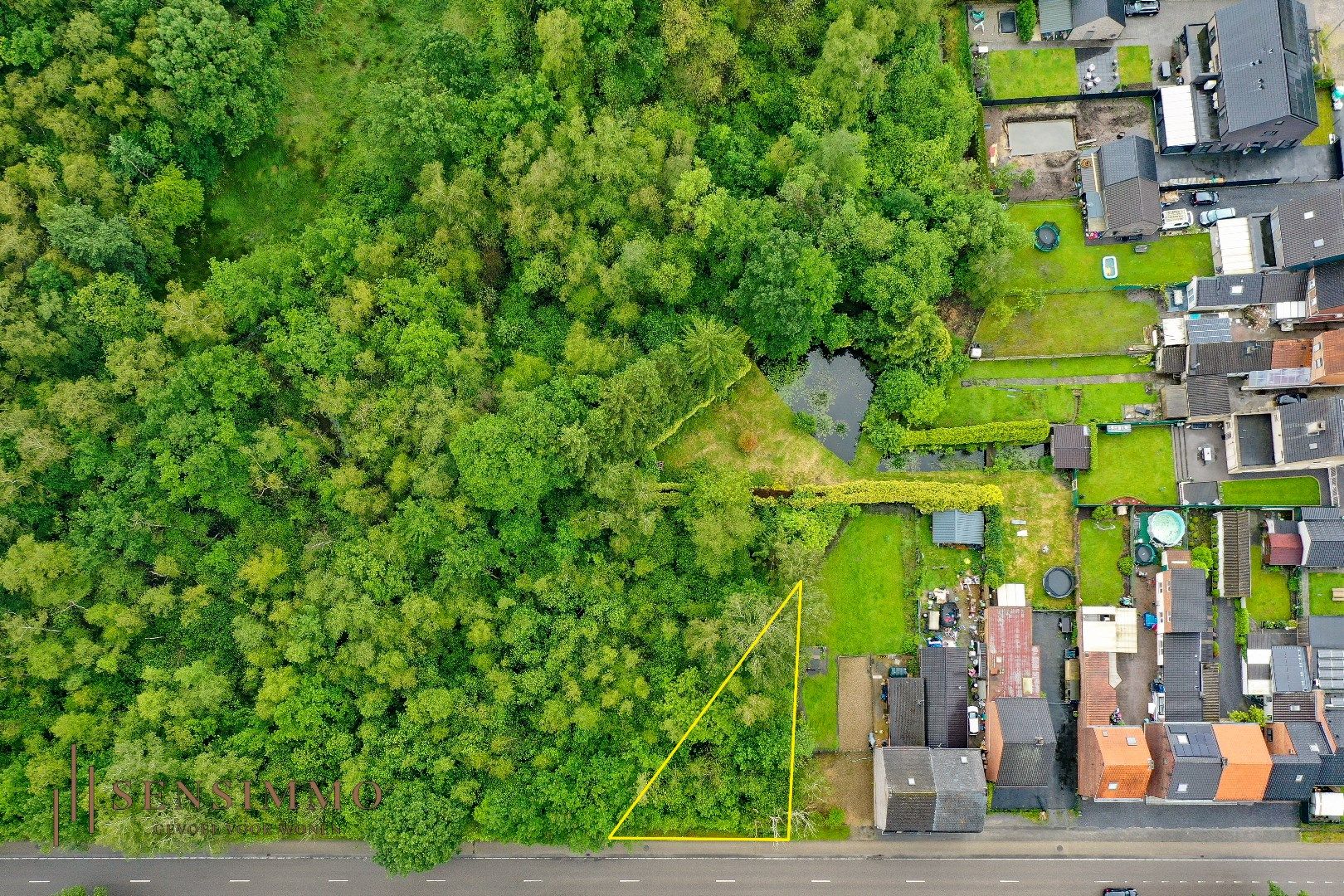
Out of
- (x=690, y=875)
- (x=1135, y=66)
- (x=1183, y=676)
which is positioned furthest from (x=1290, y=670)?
(x=1135, y=66)

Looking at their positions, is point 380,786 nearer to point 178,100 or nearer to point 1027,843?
point 1027,843

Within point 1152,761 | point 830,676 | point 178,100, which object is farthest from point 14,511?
point 1152,761

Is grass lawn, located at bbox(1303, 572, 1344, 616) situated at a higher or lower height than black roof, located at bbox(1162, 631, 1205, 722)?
higher

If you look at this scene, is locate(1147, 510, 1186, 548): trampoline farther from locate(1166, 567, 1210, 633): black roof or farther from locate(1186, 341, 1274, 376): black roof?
locate(1186, 341, 1274, 376): black roof

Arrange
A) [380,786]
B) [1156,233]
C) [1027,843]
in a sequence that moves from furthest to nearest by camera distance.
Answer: [1156,233] < [1027,843] < [380,786]

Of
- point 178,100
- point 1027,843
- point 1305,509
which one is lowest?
point 1027,843

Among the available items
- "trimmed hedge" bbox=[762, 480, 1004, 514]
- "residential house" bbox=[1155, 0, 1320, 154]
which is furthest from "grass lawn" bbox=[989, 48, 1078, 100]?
"trimmed hedge" bbox=[762, 480, 1004, 514]

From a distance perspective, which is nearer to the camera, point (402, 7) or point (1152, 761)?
point (1152, 761)
